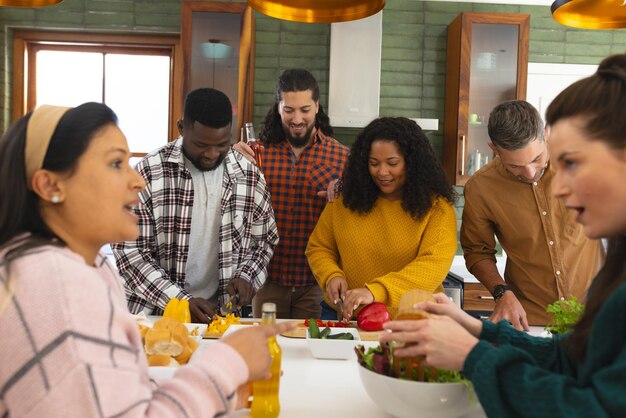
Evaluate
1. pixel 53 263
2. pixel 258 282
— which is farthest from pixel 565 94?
pixel 258 282

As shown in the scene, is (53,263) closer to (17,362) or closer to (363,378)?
(17,362)

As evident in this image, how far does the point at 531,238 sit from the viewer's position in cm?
232

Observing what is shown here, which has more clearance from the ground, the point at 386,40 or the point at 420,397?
the point at 386,40

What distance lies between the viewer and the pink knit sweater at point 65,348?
2.59 ft

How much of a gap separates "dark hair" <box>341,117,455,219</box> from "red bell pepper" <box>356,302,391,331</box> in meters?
0.44

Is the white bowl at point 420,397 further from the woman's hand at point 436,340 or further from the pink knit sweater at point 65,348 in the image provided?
the pink knit sweater at point 65,348

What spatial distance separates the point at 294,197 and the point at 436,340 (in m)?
1.76

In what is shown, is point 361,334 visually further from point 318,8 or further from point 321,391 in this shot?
point 318,8

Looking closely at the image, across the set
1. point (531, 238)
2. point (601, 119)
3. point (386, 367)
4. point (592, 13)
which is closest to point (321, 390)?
point (386, 367)

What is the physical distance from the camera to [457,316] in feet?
4.38

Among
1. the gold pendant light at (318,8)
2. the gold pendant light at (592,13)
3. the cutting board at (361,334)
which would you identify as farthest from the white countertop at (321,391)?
the gold pendant light at (592,13)

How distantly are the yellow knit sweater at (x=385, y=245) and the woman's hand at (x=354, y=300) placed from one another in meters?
0.16

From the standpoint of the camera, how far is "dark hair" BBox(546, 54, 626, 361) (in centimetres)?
95

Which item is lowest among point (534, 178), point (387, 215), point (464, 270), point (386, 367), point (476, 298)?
point (476, 298)
